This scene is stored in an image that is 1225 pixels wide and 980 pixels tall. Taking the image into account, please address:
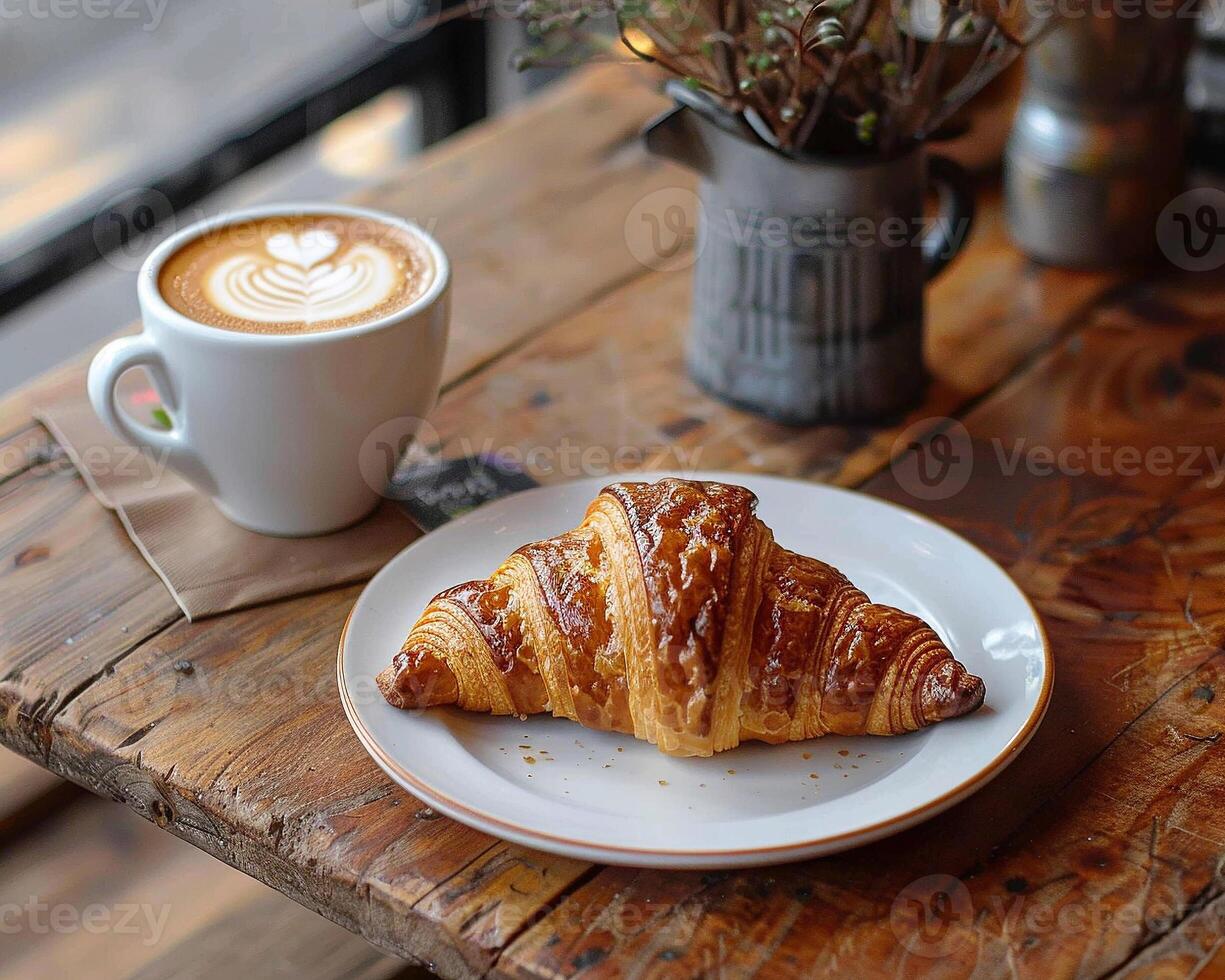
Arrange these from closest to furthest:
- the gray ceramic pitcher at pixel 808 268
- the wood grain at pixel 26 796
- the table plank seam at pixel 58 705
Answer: the table plank seam at pixel 58 705
the gray ceramic pitcher at pixel 808 268
the wood grain at pixel 26 796

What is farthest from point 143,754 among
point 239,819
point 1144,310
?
point 1144,310

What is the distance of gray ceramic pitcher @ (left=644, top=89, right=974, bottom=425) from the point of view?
3.36ft

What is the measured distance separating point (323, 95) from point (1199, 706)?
1464 mm

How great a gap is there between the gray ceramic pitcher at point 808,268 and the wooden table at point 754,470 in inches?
1.4

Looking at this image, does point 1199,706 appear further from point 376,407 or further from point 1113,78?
point 1113,78

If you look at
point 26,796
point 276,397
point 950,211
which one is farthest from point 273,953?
point 950,211

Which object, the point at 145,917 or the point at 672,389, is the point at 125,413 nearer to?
the point at 672,389

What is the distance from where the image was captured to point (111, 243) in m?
1.64

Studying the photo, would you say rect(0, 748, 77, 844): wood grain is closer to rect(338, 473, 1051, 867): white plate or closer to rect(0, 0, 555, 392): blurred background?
rect(0, 0, 555, 392): blurred background

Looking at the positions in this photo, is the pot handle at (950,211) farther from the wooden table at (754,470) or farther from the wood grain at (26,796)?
the wood grain at (26,796)

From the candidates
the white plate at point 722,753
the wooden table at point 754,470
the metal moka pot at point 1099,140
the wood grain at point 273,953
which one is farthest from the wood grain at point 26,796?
the metal moka pot at point 1099,140

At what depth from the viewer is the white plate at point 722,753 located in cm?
67

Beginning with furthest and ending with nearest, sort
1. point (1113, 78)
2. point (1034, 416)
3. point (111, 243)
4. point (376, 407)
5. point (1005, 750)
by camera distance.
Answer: point (111, 243), point (1113, 78), point (1034, 416), point (376, 407), point (1005, 750)

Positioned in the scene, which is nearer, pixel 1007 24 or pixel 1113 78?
pixel 1007 24
